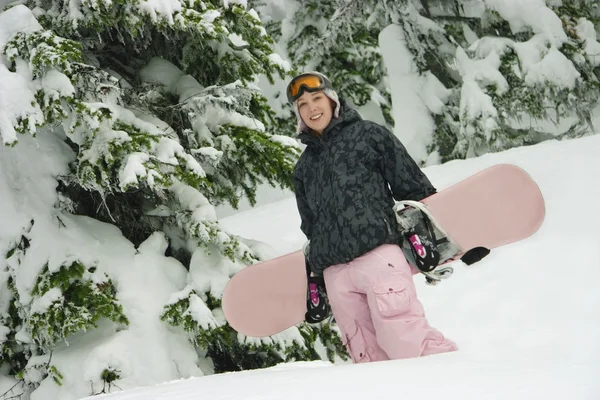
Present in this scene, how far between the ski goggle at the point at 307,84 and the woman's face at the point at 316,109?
0.9 inches

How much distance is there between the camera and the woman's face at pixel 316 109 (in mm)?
3178

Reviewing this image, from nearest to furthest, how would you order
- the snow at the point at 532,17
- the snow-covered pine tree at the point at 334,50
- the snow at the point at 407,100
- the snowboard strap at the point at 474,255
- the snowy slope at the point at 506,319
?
the snowy slope at the point at 506,319, the snowboard strap at the point at 474,255, the snow at the point at 532,17, the snow at the point at 407,100, the snow-covered pine tree at the point at 334,50

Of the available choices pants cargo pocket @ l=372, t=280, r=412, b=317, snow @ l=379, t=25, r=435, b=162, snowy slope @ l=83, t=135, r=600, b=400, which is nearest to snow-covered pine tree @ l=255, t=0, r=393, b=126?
snow @ l=379, t=25, r=435, b=162

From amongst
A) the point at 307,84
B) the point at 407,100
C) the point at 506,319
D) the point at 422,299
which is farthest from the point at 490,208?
the point at 407,100

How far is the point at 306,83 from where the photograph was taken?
10.4 feet

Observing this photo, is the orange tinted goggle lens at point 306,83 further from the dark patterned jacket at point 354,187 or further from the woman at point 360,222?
the dark patterned jacket at point 354,187

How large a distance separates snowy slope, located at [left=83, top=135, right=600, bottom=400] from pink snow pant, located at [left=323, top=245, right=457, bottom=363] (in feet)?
0.68

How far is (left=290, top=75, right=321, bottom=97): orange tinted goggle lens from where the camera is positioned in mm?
3169

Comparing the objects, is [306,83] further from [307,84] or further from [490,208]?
[490,208]

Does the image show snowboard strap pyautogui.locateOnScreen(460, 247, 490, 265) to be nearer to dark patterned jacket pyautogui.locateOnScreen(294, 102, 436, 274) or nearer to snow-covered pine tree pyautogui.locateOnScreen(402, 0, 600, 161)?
dark patterned jacket pyautogui.locateOnScreen(294, 102, 436, 274)

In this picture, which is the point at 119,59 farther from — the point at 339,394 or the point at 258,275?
the point at 339,394

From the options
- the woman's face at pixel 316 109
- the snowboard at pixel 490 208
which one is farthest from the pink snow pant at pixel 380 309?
the woman's face at pixel 316 109

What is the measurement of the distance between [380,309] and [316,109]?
1.07 m

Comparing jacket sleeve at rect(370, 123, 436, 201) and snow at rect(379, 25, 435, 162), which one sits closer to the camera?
jacket sleeve at rect(370, 123, 436, 201)
